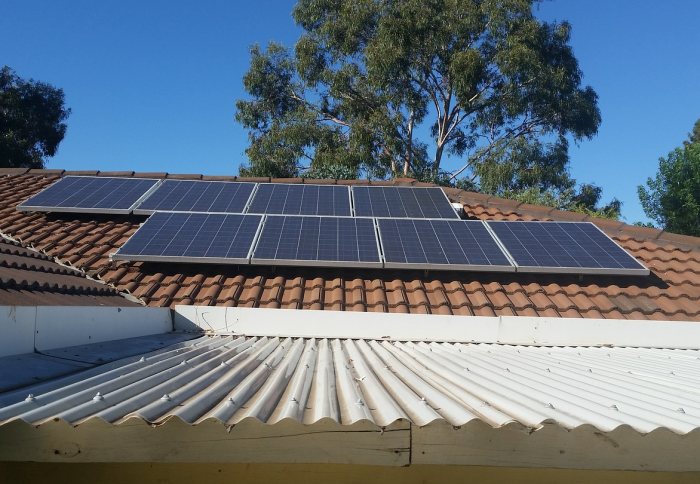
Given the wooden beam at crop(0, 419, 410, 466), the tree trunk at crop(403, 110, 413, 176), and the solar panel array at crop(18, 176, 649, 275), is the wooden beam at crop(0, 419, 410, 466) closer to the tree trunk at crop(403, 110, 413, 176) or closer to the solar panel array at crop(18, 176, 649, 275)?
the solar panel array at crop(18, 176, 649, 275)

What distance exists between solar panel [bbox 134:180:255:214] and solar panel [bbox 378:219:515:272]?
2.60 metres

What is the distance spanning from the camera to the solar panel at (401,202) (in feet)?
33.0

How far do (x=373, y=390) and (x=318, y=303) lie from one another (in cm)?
390

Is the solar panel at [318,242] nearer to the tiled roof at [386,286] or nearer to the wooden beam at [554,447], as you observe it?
the tiled roof at [386,286]

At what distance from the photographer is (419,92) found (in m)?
27.4

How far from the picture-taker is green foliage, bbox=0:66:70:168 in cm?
3253

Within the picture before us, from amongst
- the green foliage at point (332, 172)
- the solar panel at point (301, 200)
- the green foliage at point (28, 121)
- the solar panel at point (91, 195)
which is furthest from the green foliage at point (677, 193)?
the green foliage at point (28, 121)

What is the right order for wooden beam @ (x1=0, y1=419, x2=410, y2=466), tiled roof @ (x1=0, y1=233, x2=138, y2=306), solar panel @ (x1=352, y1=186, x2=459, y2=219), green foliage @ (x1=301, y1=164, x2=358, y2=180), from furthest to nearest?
green foliage @ (x1=301, y1=164, x2=358, y2=180) < solar panel @ (x1=352, y1=186, x2=459, y2=219) < tiled roof @ (x1=0, y1=233, x2=138, y2=306) < wooden beam @ (x1=0, y1=419, x2=410, y2=466)

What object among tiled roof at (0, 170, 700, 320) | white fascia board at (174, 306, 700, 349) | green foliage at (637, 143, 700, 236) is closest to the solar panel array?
tiled roof at (0, 170, 700, 320)

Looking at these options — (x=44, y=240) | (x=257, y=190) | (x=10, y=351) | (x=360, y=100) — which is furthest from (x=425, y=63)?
(x=10, y=351)

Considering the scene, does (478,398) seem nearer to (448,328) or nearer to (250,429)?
(250,429)

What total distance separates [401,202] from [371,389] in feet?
23.6

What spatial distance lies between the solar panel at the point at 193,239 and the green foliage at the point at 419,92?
1677 cm

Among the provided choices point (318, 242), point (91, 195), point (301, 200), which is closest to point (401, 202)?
point (301, 200)
